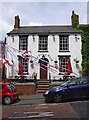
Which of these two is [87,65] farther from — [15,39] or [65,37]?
[15,39]

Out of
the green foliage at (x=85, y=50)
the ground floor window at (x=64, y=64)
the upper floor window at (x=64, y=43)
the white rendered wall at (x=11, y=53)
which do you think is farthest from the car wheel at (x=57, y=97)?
the upper floor window at (x=64, y=43)

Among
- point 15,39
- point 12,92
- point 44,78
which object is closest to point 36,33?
point 15,39

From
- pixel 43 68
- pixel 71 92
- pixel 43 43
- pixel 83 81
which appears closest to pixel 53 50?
pixel 43 43

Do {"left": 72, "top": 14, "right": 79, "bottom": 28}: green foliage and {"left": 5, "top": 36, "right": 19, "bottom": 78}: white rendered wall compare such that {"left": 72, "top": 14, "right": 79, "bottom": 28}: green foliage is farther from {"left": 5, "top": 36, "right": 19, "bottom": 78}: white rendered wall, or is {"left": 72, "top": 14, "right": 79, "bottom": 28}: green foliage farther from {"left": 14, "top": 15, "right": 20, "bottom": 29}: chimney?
{"left": 5, "top": 36, "right": 19, "bottom": 78}: white rendered wall

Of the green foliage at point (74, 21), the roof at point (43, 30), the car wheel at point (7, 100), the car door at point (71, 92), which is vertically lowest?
the car wheel at point (7, 100)

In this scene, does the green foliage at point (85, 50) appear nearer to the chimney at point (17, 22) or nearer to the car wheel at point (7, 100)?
the chimney at point (17, 22)

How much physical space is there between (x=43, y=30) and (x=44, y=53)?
314cm

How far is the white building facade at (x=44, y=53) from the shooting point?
92.3 ft

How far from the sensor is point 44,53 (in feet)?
93.5

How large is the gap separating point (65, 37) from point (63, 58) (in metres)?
2.40

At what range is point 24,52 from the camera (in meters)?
28.6

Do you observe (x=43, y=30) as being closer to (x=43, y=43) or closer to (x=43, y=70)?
(x=43, y=43)

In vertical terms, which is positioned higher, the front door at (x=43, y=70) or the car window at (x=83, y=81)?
the front door at (x=43, y=70)

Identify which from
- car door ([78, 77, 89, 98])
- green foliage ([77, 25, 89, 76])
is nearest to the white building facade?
green foliage ([77, 25, 89, 76])
